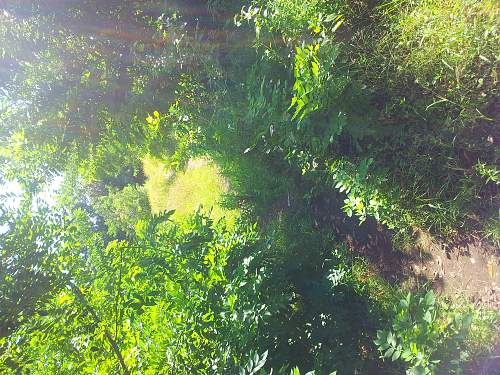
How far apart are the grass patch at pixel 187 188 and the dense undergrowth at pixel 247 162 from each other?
2.46 meters

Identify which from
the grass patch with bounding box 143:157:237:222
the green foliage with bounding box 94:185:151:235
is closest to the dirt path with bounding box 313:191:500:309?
the grass patch with bounding box 143:157:237:222

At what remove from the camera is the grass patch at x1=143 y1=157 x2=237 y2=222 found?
7290 millimetres

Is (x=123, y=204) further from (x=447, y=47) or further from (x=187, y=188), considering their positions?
(x=447, y=47)

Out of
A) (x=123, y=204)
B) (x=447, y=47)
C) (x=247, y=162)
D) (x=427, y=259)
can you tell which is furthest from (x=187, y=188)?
(x=447, y=47)

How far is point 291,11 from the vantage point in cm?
302

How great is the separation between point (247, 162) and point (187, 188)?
4.37m

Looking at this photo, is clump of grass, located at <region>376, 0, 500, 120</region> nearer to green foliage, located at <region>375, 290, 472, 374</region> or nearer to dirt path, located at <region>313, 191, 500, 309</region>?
dirt path, located at <region>313, 191, 500, 309</region>

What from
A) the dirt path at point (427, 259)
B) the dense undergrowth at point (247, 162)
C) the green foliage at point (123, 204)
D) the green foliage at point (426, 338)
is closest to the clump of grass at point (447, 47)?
the dense undergrowth at point (247, 162)

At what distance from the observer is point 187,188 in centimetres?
859

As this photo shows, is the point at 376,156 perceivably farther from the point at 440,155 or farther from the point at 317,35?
the point at 317,35

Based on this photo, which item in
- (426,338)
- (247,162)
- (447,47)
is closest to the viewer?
(447,47)

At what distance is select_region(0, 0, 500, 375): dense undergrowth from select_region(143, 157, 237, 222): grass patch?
246cm

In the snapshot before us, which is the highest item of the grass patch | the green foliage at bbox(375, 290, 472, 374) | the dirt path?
the grass patch

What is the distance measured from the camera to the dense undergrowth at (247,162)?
2.67 meters
